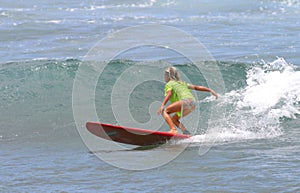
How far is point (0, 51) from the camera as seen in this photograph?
20812 mm

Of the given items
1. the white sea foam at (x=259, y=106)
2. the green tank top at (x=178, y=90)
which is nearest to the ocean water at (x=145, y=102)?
the white sea foam at (x=259, y=106)

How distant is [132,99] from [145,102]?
1.34ft

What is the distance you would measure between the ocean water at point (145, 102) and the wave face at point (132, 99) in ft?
0.10

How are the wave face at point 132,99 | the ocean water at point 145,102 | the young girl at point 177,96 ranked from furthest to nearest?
the wave face at point 132,99 < the young girl at point 177,96 < the ocean water at point 145,102

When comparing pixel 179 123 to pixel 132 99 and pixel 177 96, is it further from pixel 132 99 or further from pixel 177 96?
pixel 132 99

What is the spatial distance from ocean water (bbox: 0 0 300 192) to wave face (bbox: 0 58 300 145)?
0.03 metres

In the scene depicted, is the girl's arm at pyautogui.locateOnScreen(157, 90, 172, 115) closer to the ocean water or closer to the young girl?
the young girl

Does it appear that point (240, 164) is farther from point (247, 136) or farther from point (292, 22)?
point (292, 22)

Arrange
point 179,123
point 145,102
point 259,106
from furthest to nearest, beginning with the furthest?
1. point 145,102
2. point 259,106
3. point 179,123

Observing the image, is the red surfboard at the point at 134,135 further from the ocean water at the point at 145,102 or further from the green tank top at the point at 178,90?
→ the green tank top at the point at 178,90

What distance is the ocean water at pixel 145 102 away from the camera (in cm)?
848

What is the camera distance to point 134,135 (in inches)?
421

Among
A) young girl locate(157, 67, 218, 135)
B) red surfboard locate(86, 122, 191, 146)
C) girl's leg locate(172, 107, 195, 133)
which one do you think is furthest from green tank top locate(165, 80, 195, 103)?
red surfboard locate(86, 122, 191, 146)

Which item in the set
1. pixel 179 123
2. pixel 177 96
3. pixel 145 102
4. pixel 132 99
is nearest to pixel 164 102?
pixel 177 96
